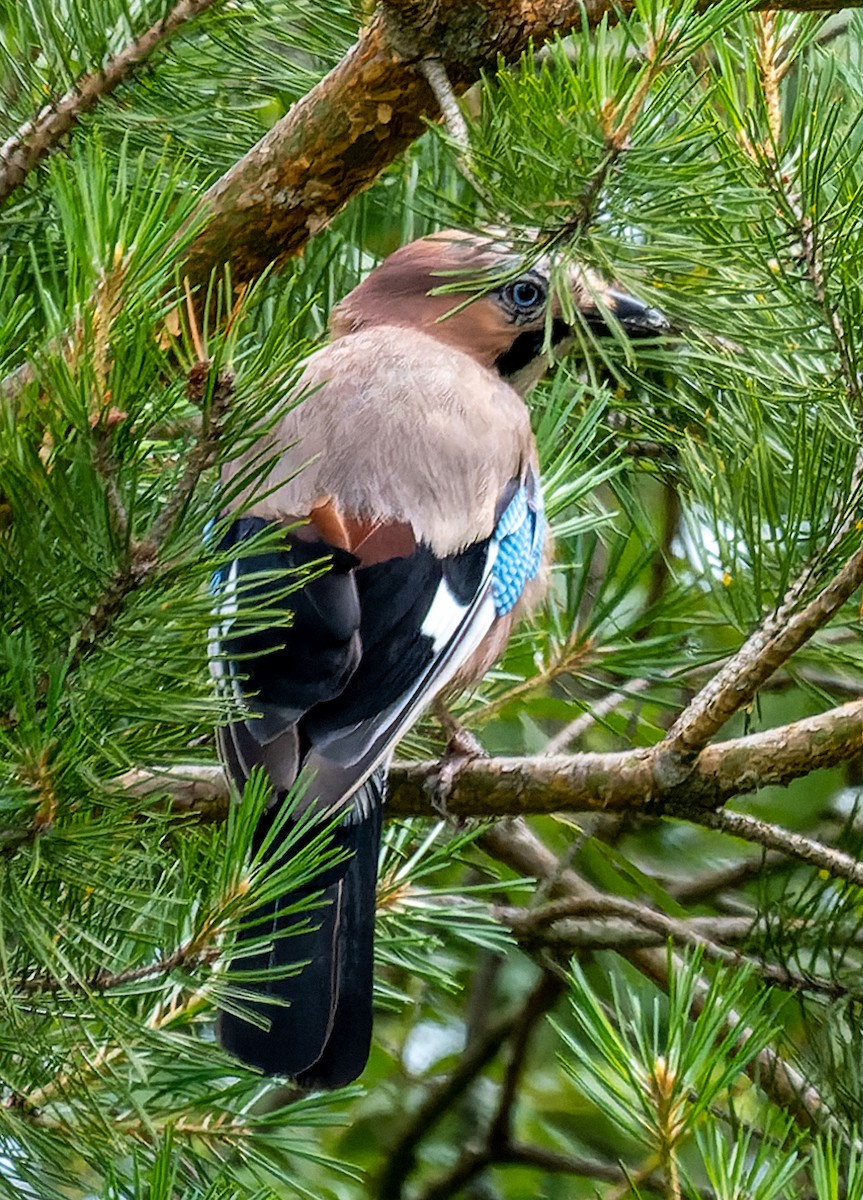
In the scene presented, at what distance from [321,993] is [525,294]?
42.5 inches

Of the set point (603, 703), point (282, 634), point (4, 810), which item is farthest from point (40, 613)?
point (603, 703)

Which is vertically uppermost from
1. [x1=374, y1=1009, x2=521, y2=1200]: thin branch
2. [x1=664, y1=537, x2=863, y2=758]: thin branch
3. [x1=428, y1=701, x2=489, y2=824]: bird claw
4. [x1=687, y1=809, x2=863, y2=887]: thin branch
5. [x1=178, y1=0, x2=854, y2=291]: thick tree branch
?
[x1=178, y1=0, x2=854, y2=291]: thick tree branch

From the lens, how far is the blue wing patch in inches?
75.2

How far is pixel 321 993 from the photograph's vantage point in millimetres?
1434

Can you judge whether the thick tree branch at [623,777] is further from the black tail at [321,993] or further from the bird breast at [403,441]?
the bird breast at [403,441]

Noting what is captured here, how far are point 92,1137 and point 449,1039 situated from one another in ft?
4.24

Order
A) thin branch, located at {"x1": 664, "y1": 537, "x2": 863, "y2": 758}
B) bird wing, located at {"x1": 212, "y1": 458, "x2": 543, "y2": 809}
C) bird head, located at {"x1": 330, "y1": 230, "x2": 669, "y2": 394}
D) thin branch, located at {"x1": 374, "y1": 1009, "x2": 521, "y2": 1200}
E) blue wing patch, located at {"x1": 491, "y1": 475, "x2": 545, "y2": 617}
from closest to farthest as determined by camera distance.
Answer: thin branch, located at {"x1": 664, "y1": 537, "x2": 863, "y2": 758}
bird wing, located at {"x1": 212, "y1": 458, "x2": 543, "y2": 809}
blue wing patch, located at {"x1": 491, "y1": 475, "x2": 545, "y2": 617}
bird head, located at {"x1": 330, "y1": 230, "x2": 669, "y2": 394}
thin branch, located at {"x1": 374, "y1": 1009, "x2": 521, "y2": 1200}

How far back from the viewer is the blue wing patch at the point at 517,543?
6.27 feet

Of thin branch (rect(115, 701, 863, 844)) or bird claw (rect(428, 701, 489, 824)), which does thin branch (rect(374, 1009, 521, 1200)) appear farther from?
thin branch (rect(115, 701, 863, 844))

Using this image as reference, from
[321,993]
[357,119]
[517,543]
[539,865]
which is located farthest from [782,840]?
[539,865]

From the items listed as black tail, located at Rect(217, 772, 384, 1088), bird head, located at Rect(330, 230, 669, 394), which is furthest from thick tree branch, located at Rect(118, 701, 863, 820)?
bird head, located at Rect(330, 230, 669, 394)

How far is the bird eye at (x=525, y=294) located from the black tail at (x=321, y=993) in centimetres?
92

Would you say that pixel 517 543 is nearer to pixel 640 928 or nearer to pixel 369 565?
pixel 369 565

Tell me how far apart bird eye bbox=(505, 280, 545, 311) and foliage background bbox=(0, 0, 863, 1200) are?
0.13 metres
